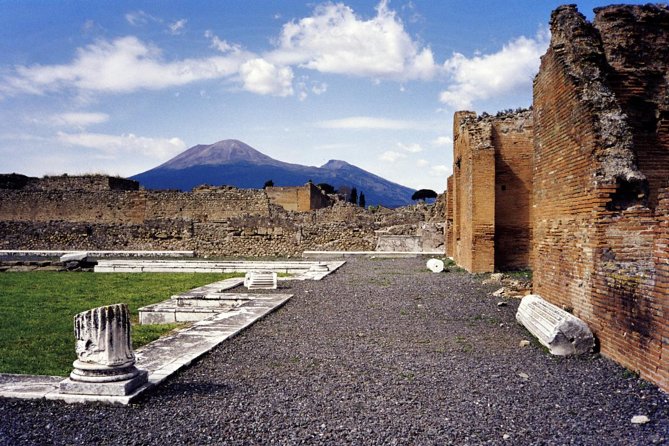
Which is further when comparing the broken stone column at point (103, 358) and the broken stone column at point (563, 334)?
the broken stone column at point (563, 334)

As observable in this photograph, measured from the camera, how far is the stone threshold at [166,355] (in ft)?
14.2

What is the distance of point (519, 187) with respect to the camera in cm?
1444

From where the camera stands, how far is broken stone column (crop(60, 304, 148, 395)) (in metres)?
4.34

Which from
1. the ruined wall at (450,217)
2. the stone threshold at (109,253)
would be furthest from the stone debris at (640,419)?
the stone threshold at (109,253)

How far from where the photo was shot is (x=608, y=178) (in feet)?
20.0

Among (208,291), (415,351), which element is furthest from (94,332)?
(208,291)

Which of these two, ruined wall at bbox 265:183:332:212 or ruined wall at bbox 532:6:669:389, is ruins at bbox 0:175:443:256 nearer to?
ruined wall at bbox 265:183:332:212

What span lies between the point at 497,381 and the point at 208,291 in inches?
282

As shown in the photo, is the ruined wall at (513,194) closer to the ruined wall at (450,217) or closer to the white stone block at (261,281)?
the ruined wall at (450,217)

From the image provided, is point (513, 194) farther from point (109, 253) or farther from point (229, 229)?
point (109, 253)

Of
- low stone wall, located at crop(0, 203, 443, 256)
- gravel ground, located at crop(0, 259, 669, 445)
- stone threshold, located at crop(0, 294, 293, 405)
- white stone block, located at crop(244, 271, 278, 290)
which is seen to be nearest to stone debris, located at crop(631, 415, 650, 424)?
gravel ground, located at crop(0, 259, 669, 445)

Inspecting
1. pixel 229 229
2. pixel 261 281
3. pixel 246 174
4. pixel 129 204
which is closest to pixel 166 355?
pixel 261 281

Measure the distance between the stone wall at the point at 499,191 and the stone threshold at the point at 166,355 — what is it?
7.25 meters

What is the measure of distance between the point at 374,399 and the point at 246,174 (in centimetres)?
13634
